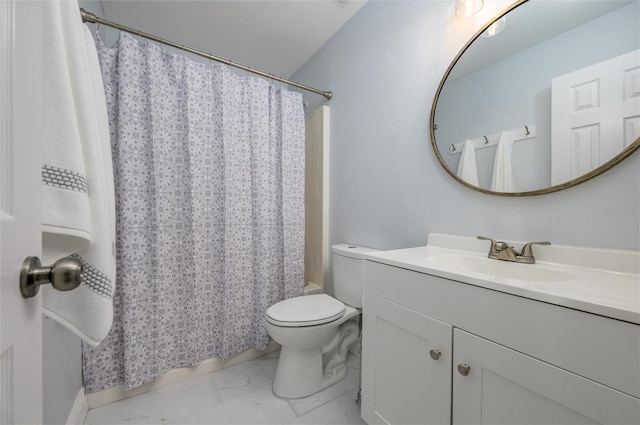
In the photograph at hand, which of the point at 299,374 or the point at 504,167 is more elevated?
the point at 504,167

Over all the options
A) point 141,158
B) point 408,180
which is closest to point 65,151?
point 141,158

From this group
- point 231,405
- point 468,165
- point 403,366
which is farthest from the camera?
point 231,405

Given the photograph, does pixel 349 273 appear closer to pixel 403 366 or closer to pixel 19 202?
pixel 403 366

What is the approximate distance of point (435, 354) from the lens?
2.56 ft

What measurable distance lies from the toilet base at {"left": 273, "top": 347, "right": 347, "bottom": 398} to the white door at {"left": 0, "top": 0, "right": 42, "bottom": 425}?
3.64 feet

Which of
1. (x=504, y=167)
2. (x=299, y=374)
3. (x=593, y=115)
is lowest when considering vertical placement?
(x=299, y=374)

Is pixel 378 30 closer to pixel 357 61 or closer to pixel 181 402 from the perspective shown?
pixel 357 61

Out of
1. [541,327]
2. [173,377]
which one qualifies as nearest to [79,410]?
[173,377]

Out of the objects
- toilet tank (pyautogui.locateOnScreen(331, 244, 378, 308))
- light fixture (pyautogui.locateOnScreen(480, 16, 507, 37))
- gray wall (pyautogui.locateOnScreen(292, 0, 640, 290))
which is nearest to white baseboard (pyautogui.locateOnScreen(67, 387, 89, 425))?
toilet tank (pyautogui.locateOnScreen(331, 244, 378, 308))

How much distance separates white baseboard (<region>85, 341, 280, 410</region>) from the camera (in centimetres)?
128

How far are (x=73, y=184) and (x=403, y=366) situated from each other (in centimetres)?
105

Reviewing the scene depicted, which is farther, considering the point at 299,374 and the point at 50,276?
the point at 299,374

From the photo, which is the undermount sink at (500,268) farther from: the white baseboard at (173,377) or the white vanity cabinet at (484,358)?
the white baseboard at (173,377)

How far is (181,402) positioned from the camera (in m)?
1.30
